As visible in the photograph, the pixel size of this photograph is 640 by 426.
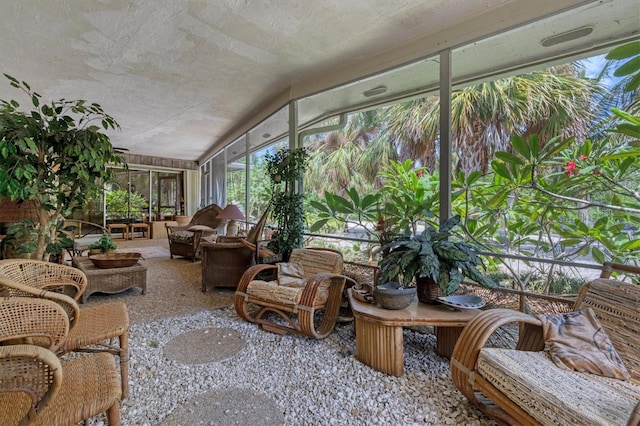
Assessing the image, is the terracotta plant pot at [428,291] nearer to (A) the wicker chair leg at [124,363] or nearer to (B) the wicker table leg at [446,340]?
(B) the wicker table leg at [446,340]

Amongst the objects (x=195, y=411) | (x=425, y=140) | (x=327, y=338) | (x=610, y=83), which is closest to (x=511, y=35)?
(x=610, y=83)

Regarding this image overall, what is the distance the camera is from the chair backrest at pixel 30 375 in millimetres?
899

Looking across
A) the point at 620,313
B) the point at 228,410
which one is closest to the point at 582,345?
the point at 620,313

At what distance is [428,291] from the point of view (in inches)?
85.4

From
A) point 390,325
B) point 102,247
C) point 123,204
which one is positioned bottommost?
point 390,325

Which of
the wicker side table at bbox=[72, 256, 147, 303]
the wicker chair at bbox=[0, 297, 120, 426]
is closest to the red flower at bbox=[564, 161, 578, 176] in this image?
the wicker chair at bbox=[0, 297, 120, 426]

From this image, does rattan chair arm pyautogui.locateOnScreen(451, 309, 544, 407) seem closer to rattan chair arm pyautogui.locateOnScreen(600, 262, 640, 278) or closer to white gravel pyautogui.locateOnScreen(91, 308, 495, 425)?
white gravel pyautogui.locateOnScreen(91, 308, 495, 425)

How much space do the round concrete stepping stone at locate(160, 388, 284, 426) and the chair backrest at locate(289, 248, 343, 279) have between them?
4.31 ft

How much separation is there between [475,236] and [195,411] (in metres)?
2.29

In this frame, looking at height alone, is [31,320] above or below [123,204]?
below

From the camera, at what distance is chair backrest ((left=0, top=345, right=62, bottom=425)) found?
0.90 m

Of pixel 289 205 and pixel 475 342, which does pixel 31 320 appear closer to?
pixel 475 342

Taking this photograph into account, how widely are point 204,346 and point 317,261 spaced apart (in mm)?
1215

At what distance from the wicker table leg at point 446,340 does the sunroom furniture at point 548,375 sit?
462 millimetres
